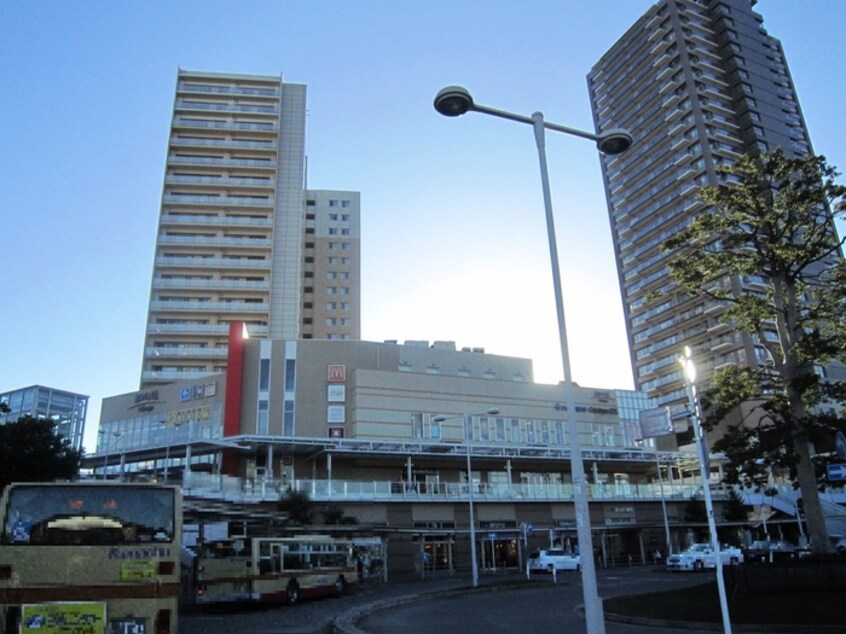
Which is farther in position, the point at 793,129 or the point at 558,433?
the point at 793,129

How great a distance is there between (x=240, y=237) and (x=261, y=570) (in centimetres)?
6790

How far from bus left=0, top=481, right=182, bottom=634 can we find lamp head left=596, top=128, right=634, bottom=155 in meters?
8.82

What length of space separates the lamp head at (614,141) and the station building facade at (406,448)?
1227 inches

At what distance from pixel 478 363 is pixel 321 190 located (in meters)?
53.1

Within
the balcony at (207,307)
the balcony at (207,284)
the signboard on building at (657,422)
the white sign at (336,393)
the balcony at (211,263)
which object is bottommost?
the signboard on building at (657,422)

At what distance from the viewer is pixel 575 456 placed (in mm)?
10133

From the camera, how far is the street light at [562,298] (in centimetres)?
925

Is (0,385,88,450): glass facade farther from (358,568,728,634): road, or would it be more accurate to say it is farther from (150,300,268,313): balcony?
(358,568,728,634): road

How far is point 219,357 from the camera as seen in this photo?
79688 mm

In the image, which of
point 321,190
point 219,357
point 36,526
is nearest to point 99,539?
point 36,526

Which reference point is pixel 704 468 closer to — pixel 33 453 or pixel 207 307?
pixel 33 453

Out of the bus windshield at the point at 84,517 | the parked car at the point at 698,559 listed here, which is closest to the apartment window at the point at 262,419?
the parked car at the point at 698,559

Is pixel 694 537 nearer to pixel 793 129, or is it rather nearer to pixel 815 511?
pixel 815 511

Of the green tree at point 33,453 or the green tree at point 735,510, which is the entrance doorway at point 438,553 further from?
the green tree at point 735,510
